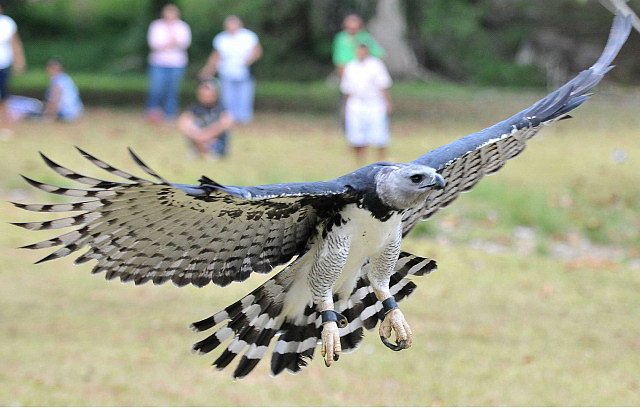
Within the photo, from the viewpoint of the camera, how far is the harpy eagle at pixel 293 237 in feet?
14.6

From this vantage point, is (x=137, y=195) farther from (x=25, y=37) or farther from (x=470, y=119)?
(x=25, y=37)

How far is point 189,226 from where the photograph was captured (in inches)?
184

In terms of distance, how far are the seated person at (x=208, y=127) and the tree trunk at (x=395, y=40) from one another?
7646 mm

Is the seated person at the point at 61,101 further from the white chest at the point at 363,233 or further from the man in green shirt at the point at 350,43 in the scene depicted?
the white chest at the point at 363,233

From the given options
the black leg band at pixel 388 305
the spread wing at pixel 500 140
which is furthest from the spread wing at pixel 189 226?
the spread wing at pixel 500 140

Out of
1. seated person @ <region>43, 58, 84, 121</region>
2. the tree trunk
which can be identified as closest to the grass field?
seated person @ <region>43, 58, 84, 121</region>

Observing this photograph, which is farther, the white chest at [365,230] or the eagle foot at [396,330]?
the eagle foot at [396,330]

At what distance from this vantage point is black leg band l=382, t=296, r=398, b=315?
197 inches

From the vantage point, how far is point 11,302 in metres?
8.80

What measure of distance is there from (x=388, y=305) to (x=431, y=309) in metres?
4.03

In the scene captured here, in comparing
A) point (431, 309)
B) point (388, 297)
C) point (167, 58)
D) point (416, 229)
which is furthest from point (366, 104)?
point (388, 297)

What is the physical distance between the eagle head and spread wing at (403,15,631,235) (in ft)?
0.94

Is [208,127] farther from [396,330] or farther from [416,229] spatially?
[396,330]

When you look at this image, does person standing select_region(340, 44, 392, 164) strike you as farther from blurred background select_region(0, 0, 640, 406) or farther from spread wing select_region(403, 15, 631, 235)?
spread wing select_region(403, 15, 631, 235)
